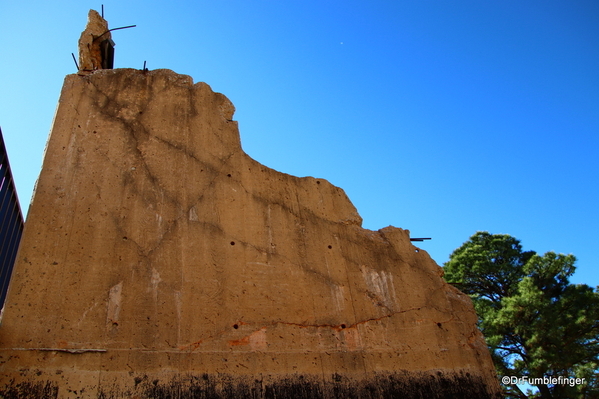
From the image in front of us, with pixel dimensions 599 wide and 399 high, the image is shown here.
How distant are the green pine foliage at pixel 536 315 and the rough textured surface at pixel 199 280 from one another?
6.73 meters

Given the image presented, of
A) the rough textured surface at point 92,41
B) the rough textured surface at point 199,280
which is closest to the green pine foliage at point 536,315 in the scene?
the rough textured surface at point 199,280

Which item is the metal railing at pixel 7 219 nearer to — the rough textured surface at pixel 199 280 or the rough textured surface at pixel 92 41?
the rough textured surface at pixel 92 41

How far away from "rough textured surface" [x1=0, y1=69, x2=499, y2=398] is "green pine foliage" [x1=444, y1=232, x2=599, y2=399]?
673cm

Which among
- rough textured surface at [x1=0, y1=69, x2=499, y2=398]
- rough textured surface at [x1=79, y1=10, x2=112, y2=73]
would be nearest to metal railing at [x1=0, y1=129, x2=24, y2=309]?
rough textured surface at [x1=79, y1=10, x2=112, y2=73]

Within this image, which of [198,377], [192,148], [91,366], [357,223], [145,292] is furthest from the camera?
[357,223]

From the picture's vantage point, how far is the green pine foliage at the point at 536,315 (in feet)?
32.8

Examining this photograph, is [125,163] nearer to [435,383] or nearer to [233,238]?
[233,238]

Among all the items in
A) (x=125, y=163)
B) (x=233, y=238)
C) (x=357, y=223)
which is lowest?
(x=233, y=238)

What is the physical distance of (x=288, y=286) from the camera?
362 centimetres

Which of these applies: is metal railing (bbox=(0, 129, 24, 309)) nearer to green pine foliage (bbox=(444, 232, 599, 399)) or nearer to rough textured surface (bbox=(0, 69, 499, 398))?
rough textured surface (bbox=(0, 69, 499, 398))

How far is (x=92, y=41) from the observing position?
4590 mm

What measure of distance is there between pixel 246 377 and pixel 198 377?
36cm

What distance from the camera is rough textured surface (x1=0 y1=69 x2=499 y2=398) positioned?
2.89 metres

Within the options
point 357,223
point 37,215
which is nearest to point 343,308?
point 357,223
